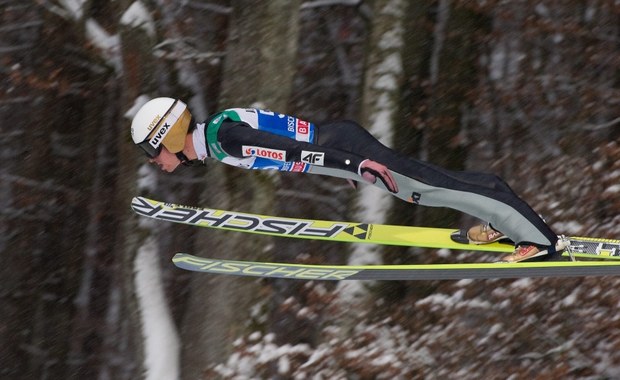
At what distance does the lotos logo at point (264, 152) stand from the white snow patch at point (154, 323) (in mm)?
3654

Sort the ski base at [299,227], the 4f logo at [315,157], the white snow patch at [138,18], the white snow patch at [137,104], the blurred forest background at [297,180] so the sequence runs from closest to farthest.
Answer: the 4f logo at [315,157] → the ski base at [299,227] → the blurred forest background at [297,180] → the white snow patch at [137,104] → the white snow patch at [138,18]

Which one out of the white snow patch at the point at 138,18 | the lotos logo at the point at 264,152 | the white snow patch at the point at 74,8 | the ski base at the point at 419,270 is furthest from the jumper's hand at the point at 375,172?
the white snow patch at the point at 74,8

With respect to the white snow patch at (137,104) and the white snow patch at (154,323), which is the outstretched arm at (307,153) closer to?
the white snow patch at (137,104)

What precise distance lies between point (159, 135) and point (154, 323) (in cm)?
387

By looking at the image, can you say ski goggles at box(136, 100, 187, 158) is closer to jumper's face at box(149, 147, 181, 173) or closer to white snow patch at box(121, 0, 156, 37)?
jumper's face at box(149, 147, 181, 173)

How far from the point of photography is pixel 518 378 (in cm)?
984

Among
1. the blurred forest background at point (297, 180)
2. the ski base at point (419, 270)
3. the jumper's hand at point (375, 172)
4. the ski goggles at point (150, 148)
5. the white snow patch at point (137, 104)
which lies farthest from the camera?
the white snow patch at point (137, 104)

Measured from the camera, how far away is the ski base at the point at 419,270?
696cm

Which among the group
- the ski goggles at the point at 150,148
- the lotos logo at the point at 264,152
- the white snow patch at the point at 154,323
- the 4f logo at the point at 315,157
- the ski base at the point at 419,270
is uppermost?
the ski goggles at the point at 150,148

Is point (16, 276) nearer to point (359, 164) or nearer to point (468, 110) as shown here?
point (468, 110)

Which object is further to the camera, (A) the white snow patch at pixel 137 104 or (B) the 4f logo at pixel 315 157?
(A) the white snow patch at pixel 137 104

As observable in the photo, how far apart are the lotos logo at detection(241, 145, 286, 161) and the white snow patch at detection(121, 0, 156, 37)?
13.1 feet

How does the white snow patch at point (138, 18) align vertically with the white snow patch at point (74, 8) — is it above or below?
below

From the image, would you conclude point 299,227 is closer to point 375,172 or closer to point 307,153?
point 307,153
